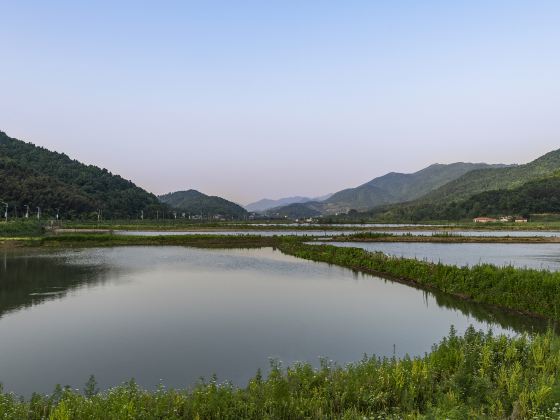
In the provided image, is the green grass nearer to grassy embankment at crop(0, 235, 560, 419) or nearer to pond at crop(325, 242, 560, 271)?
pond at crop(325, 242, 560, 271)

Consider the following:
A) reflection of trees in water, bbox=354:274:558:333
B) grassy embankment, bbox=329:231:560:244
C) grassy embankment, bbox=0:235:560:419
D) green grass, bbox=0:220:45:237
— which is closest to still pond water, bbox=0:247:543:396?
reflection of trees in water, bbox=354:274:558:333

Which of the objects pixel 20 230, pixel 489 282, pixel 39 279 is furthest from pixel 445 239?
pixel 20 230

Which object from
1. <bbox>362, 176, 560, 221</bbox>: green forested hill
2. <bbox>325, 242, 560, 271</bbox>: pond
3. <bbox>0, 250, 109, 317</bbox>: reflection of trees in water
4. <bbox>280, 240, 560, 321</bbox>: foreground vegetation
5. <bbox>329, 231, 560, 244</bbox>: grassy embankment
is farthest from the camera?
<bbox>362, 176, 560, 221</bbox>: green forested hill

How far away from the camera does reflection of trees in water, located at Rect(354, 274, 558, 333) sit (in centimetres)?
2023

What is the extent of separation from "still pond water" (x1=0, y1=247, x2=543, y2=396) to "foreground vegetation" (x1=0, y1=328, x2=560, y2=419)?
2.91 metres

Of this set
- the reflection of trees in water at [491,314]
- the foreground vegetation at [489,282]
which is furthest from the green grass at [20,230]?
the reflection of trees in water at [491,314]

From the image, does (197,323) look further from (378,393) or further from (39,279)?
(39,279)

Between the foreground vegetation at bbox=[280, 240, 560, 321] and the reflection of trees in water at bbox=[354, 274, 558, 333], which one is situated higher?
the foreground vegetation at bbox=[280, 240, 560, 321]

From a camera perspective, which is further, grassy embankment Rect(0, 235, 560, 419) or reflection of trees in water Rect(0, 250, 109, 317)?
reflection of trees in water Rect(0, 250, 109, 317)

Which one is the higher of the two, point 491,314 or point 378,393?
point 378,393

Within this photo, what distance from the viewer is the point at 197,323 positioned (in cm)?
2044

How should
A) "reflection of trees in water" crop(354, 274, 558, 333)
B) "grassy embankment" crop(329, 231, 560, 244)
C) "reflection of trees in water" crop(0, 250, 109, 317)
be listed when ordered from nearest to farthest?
"reflection of trees in water" crop(354, 274, 558, 333) → "reflection of trees in water" crop(0, 250, 109, 317) → "grassy embankment" crop(329, 231, 560, 244)

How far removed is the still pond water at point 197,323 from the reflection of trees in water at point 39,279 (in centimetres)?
14

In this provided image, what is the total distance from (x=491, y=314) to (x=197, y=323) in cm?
1663
